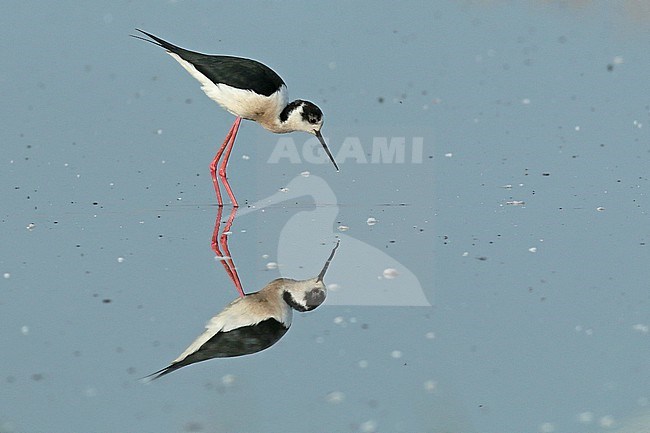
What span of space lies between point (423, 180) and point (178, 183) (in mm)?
1190

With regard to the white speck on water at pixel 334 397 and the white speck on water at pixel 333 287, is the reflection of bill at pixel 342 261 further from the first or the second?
the white speck on water at pixel 334 397

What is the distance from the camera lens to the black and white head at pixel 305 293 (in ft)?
12.7

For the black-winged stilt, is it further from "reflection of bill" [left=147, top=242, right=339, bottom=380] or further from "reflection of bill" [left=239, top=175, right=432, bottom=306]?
"reflection of bill" [left=147, top=242, right=339, bottom=380]

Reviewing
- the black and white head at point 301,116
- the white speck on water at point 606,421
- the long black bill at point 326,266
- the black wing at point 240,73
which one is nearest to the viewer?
the white speck on water at point 606,421

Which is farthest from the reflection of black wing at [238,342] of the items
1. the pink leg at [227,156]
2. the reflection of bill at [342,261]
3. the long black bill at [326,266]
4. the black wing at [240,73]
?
the pink leg at [227,156]

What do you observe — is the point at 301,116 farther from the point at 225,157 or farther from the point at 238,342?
the point at 238,342

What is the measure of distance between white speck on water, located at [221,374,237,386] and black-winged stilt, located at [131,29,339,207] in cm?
179

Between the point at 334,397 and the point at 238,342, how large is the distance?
46cm

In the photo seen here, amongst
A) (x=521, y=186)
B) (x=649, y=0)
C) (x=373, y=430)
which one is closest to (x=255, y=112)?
(x=521, y=186)

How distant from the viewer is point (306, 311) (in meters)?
3.83

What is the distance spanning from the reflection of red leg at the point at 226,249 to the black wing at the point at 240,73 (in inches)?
23.1

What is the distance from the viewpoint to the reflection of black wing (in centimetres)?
345

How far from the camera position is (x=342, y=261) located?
14.2ft

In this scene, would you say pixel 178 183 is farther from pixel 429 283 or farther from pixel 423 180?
pixel 429 283
